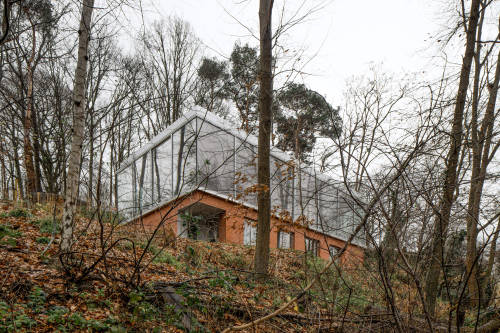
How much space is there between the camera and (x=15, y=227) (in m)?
6.71

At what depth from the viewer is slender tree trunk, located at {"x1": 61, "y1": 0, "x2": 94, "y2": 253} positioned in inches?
183

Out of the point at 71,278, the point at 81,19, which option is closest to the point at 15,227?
the point at 71,278

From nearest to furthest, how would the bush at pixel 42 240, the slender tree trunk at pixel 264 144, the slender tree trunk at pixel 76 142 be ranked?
the slender tree trunk at pixel 76 142 → the bush at pixel 42 240 → the slender tree trunk at pixel 264 144

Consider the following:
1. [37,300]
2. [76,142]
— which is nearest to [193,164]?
[76,142]

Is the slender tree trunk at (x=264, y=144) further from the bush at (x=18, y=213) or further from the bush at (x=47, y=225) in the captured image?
the bush at (x=18, y=213)

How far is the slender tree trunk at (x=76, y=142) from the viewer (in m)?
4.66

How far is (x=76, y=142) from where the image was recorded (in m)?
4.82

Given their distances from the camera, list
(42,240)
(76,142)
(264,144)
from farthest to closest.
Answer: (264,144), (42,240), (76,142)

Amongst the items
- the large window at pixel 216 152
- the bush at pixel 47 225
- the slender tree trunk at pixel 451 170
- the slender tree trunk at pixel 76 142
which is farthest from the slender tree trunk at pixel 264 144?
the large window at pixel 216 152

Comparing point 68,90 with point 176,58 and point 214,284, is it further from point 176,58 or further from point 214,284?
point 214,284

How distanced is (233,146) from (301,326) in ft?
28.2

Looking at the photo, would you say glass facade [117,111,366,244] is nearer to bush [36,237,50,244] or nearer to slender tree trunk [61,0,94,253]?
bush [36,237,50,244]

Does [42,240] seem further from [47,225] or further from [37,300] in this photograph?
[37,300]

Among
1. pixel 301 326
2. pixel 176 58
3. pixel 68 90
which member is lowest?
pixel 301 326
